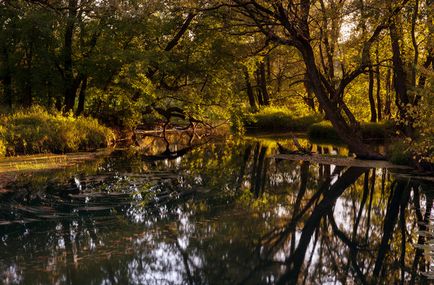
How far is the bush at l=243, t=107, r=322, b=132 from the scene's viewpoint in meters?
39.2

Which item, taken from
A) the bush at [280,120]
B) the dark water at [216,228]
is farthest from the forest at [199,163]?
the bush at [280,120]

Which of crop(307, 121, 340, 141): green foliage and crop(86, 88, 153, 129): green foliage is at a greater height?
crop(86, 88, 153, 129): green foliage

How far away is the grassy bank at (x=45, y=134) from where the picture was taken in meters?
19.8

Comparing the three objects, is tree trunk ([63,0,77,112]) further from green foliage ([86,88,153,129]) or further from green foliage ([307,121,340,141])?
green foliage ([307,121,340,141])

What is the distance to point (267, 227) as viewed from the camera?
977 centimetres

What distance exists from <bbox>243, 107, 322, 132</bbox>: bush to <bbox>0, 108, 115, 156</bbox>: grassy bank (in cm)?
1686

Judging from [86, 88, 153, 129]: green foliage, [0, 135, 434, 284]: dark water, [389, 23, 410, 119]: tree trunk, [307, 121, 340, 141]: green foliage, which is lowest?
[0, 135, 434, 284]: dark water

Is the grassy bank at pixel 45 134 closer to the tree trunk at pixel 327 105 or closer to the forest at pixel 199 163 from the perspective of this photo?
the forest at pixel 199 163

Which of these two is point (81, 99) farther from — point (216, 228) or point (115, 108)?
point (216, 228)

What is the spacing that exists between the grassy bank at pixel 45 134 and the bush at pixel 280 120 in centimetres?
1686

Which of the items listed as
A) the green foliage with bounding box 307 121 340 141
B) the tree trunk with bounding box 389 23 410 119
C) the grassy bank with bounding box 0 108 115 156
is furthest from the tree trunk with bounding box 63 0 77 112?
the tree trunk with bounding box 389 23 410 119

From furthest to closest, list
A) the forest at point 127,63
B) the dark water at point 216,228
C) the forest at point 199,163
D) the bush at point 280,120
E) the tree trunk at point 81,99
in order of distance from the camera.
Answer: the bush at point 280,120
the tree trunk at point 81,99
the forest at point 127,63
the forest at point 199,163
the dark water at point 216,228

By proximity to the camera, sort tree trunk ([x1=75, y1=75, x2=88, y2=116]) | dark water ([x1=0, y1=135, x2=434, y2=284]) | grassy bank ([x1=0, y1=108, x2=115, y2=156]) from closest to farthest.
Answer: dark water ([x1=0, y1=135, x2=434, y2=284]), grassy bank ([x1=0, y1=108, x2=115, y2=156]), tree trunk ([x1=75, y1=75, x2=88, y2=116])

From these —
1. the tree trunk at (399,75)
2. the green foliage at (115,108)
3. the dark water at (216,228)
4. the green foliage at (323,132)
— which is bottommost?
the dark water at (216,228)
